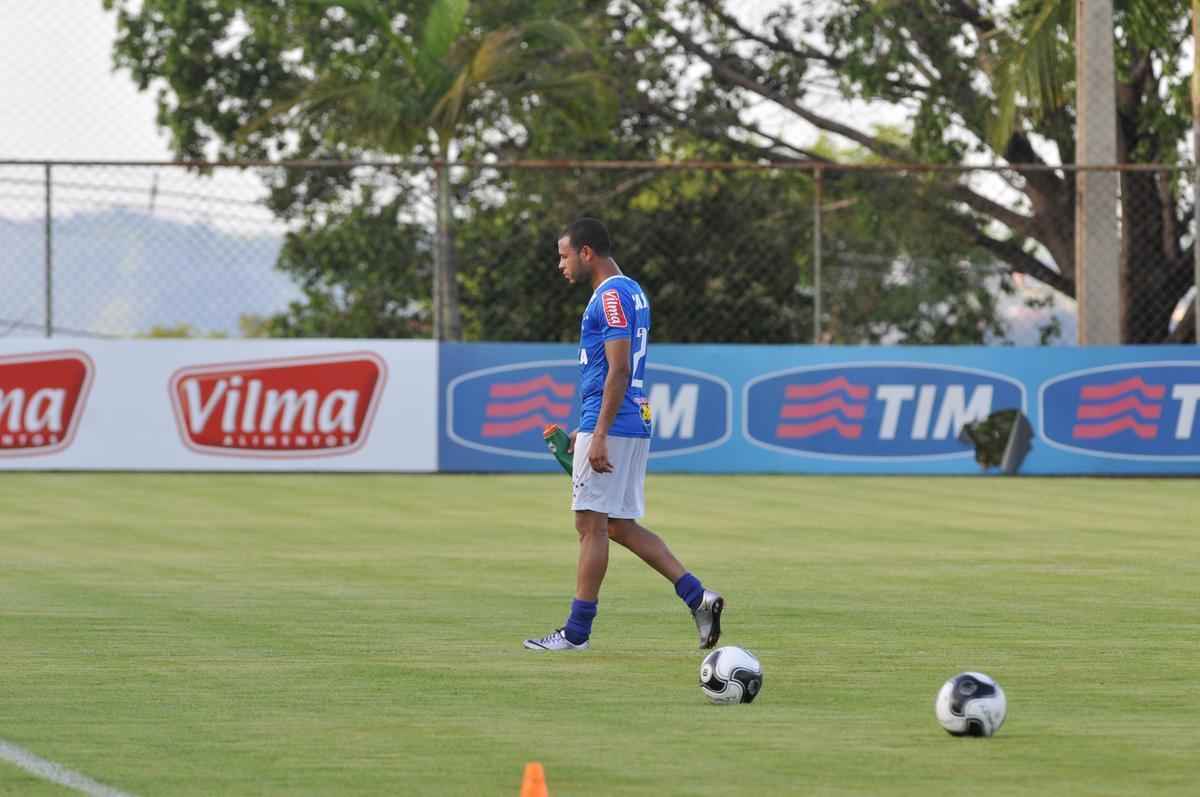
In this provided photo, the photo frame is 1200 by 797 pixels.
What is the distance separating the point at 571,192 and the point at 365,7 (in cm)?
362

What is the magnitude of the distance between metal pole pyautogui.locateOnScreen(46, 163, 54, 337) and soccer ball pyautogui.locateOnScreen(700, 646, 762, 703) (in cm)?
1589

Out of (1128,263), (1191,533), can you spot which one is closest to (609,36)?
(1128,263)

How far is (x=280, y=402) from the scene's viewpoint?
22.6 meters

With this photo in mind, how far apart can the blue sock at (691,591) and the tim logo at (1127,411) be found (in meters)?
13.7

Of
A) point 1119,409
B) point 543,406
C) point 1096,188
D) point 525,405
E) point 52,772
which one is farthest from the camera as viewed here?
point 1096,188

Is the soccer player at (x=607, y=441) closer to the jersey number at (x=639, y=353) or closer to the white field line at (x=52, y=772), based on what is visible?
the jersey number at (x=639, y=353)

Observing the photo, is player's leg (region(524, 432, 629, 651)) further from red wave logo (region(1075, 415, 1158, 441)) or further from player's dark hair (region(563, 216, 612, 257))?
red wave logo (region(1075, 415, 1158, 441))

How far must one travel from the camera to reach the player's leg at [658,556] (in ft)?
31.6

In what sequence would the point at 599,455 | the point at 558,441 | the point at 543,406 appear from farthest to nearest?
1. the point at 543,406
2. the point at 558,441
3. the point at 599,455

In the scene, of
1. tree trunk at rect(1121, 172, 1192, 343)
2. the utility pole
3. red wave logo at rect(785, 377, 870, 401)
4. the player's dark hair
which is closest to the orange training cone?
the player's dark hair

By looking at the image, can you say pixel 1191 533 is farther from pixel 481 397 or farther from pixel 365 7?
pixel 365 7

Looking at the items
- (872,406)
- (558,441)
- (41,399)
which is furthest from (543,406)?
(558,441)

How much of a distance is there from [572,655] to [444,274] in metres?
14.3

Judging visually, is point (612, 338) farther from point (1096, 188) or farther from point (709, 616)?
point (1096, 188)
